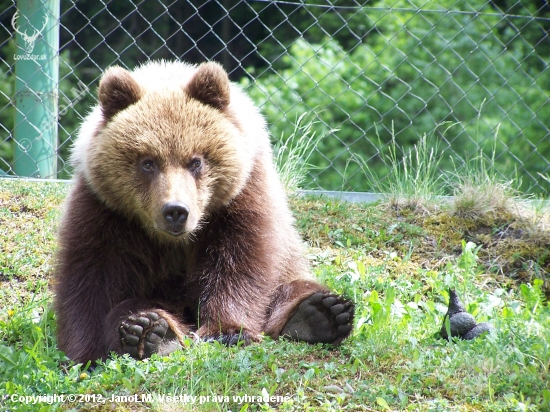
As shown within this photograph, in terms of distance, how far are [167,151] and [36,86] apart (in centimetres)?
278

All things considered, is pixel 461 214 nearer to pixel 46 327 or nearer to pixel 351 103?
pixel 46 327

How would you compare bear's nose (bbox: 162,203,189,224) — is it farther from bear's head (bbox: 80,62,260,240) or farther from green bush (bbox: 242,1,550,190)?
green bush (bbox: 242,1,550,190)

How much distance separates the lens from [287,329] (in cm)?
382

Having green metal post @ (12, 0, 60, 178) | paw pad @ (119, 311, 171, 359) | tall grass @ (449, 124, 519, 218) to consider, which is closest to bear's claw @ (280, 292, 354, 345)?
paw pad @ (119, 311, 171, 359)

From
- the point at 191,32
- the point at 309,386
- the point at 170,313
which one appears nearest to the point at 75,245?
the point at 170,313

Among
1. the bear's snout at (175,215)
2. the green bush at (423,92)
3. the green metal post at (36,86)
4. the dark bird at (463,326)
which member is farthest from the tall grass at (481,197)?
the green bush at (423,92)

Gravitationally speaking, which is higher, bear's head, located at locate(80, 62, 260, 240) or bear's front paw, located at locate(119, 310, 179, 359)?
bear's head, located at locate(80, 62, 260, 240)

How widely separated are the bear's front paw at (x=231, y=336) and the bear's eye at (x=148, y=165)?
91 cm

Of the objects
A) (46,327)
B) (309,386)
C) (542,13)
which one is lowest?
(46,327)

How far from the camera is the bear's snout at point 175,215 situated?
363cm

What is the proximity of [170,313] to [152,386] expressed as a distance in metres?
0.75

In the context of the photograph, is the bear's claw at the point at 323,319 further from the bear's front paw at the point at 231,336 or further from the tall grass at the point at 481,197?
the tall grass at the point at 481,197

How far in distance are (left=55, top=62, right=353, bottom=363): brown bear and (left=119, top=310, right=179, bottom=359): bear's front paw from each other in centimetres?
2

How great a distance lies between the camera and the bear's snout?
363 cm
